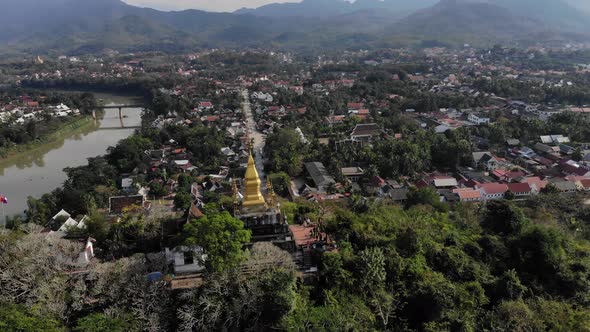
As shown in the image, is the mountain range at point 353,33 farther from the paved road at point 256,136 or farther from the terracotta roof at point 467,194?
the terracotta roof at point 467,194

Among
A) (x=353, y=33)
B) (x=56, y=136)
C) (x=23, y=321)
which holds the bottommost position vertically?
(x=56, y=136)

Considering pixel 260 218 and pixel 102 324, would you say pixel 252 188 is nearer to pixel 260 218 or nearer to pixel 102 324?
pixel 260 218

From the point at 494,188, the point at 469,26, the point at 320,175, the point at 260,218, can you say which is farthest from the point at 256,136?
the point at 469,26

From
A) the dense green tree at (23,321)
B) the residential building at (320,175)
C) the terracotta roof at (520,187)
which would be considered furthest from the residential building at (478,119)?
the dense green tree at (23,321)

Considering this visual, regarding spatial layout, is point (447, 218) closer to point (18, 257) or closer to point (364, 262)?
point (364, 262)

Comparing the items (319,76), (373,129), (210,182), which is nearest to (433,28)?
(319,76)

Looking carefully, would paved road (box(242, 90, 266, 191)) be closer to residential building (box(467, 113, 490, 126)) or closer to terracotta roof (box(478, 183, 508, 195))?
terracotta roof (box(478, 183, 508, 195))

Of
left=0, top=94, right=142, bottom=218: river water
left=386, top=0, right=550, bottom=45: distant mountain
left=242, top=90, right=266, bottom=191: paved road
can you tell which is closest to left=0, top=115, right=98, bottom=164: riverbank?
left=0, top=94, right=142, bottom=218: river water
